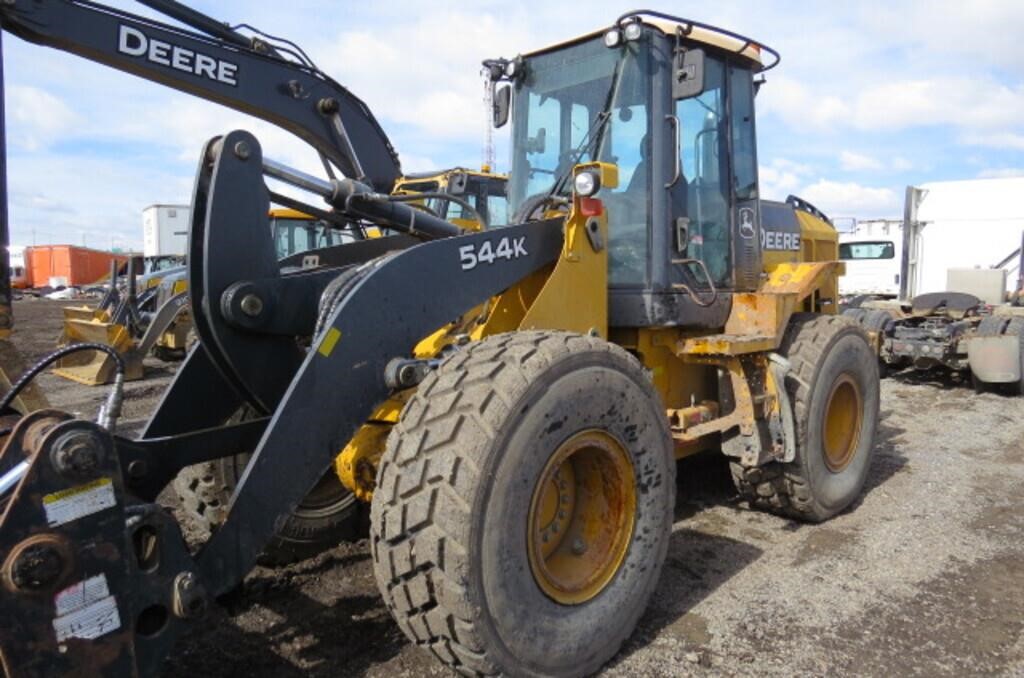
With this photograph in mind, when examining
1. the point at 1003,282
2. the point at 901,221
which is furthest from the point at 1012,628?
the point at 901,221

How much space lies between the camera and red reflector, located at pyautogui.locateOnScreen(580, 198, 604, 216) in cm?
345

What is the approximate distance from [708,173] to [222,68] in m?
3.12

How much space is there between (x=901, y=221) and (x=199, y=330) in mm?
14811

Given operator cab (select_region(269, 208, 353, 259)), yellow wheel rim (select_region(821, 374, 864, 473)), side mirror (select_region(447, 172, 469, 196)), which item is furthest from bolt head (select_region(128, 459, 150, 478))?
operator cab (select_region(269, 208, 353, 259))

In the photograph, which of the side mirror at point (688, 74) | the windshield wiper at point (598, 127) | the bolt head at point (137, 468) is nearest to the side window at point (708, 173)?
the side mirror at point (688, 74)

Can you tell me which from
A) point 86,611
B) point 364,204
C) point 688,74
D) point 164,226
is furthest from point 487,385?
point 164,226

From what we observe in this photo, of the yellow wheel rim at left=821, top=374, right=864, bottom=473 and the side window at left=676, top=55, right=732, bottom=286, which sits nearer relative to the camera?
the side window at left=676, top=55, right=732, bottom=286

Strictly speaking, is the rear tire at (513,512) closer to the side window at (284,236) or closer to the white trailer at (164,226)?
the side window at (284,236)

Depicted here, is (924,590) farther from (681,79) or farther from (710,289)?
(681,79)

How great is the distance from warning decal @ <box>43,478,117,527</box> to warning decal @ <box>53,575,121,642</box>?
0.17 m

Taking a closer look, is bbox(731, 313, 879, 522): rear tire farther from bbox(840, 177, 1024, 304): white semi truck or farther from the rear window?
bbox(840, 177, 1024, 304): white semi truck

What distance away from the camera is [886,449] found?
648 centimetres

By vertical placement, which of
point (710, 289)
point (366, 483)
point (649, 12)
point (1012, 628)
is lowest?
point (1012, 628)

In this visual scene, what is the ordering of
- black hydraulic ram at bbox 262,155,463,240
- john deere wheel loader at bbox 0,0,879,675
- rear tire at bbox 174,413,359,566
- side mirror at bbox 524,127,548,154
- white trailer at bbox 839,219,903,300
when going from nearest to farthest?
john deere wheel loader at bbox 0,0,879,675, black hydraulic ram at bbox 262,155,463,240, rear tire at bbox 174,413,359,566, side mirror at bbox 524,127,548,154, white trailer at bbox 839,219,903,300
